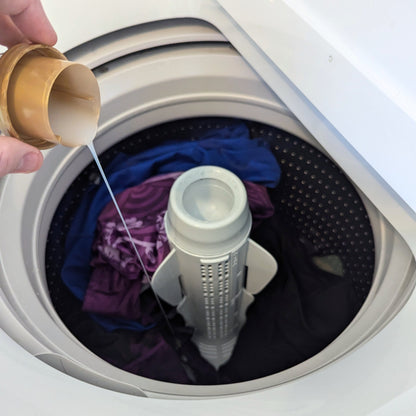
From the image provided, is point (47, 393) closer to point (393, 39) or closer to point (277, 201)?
point (393, 39)

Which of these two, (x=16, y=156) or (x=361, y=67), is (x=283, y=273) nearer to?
(x=361, y=67)

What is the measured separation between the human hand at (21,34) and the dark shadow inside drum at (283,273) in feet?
1.22

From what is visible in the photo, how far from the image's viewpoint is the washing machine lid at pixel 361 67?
50 centimetres

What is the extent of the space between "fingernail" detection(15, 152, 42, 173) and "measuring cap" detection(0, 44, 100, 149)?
23 mm

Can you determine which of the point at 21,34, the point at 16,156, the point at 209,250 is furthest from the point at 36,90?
the point at 209,250

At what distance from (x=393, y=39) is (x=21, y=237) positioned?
634 millimetres

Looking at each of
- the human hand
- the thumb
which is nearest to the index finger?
the human hand

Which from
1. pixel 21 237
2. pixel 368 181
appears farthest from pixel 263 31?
pixel 21 237

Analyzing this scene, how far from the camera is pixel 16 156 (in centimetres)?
49

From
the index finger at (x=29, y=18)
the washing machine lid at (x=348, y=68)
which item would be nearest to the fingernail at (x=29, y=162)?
the index finger at (x=29, y=18)

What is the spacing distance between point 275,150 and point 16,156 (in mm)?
638

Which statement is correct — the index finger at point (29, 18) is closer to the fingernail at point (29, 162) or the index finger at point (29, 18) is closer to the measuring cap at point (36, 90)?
the measuring cap at point (36, 90)

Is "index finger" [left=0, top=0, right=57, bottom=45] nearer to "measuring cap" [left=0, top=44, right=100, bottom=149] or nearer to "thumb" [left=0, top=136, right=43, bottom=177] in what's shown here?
"measuring cap" [left=0, top=44, right=100, bottom=149]

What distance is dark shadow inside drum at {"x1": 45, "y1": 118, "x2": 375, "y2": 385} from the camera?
0.91 meters
